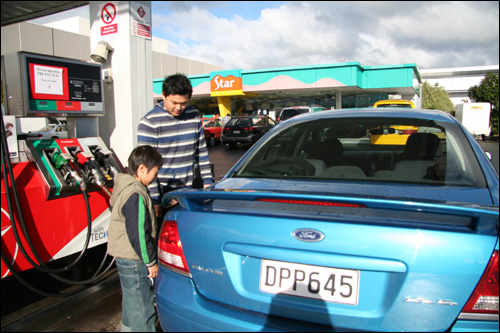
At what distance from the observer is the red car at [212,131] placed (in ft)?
64.7

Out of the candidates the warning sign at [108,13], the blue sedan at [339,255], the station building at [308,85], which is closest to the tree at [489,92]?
the station building at [308,85]

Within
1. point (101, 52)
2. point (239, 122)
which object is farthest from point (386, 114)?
point (239, 122)

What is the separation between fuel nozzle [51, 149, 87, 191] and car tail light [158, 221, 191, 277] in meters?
1.51

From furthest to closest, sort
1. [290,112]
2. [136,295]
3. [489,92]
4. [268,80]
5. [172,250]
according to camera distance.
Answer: [489,92] < [268,80] < [290,112] < [136,295] < [172,250]

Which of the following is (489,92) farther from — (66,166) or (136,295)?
(136,295)

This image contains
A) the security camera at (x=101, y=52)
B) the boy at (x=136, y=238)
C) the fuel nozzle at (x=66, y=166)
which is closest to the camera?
the boy at (x=136, y=238)

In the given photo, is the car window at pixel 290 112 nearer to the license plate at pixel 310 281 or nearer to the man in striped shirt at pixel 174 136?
the man in striped shirt at pixel 174 136

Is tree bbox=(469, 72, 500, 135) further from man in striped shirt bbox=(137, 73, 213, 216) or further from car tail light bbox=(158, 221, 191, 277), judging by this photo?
car tail light bbox=(158, 221, 191, 277)

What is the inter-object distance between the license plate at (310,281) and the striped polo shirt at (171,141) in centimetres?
159

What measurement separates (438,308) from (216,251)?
3.07 feet

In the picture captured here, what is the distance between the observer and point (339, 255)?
152cm

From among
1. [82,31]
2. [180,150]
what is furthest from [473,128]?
[82,31]

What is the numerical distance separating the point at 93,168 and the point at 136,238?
59.7 inches

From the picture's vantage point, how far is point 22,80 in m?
3.18
